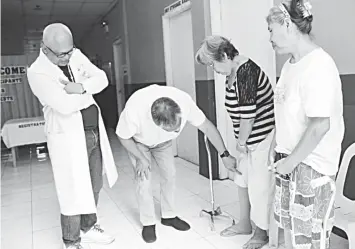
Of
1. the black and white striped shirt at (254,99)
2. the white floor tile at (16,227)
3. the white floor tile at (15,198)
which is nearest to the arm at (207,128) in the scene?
the black and white striped shirt at (254,99)

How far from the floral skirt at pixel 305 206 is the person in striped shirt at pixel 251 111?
542 millimetres

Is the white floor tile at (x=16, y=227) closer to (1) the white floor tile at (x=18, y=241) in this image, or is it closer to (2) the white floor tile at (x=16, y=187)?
(1) the white floor tile at (x=18, y=241)

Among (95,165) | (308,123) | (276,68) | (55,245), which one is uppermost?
(276,68)

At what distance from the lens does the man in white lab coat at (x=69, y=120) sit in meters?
2.10

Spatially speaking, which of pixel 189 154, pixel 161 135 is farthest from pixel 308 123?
pixel 189 154

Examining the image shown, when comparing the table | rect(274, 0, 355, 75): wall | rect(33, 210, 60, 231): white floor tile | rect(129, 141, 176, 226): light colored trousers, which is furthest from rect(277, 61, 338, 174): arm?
the table

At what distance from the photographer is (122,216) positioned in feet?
10.2

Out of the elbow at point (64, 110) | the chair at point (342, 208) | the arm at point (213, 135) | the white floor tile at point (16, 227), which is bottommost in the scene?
the white floor tile at point (16, 227)

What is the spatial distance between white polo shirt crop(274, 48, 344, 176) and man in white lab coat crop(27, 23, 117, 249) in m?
1.29

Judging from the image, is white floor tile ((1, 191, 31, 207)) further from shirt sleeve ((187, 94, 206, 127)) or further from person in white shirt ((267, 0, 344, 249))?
person in white shirt ((267, 0, 344, 249))

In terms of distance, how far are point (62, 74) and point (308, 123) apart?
1552mm

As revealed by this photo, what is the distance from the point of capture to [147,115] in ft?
7.56

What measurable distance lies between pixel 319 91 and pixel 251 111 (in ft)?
2.28

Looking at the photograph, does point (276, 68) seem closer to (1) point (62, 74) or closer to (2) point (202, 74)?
Result: (2) point (202, 74)
